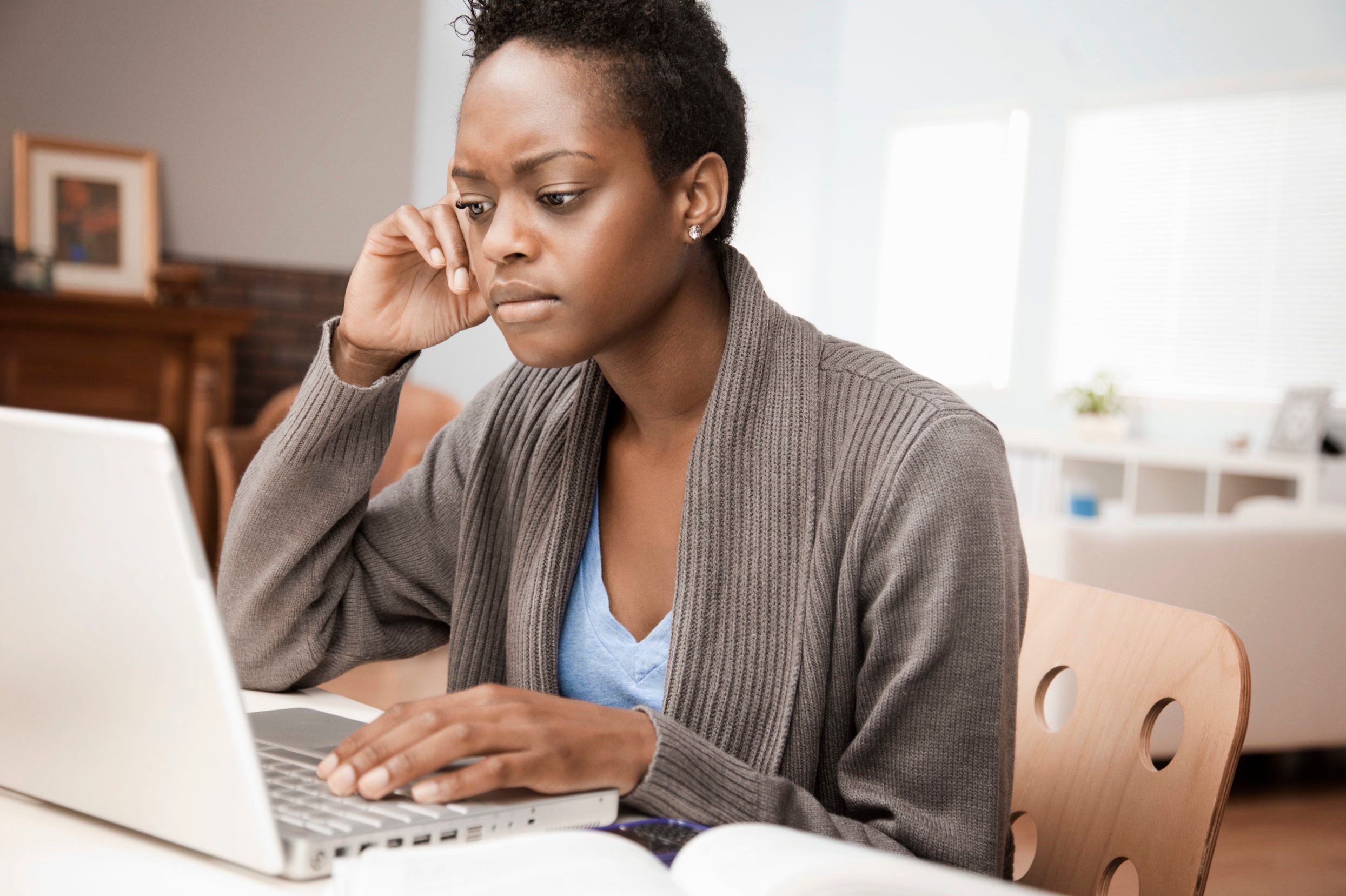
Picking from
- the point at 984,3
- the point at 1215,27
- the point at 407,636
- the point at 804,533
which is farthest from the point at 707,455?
the point at 984,3

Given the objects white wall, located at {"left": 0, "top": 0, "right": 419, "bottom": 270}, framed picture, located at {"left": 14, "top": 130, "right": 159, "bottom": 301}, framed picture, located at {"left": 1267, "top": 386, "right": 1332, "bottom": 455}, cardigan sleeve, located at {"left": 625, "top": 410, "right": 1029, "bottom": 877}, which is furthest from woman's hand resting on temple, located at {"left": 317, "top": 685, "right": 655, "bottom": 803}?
framed picture, located at {"left": 1267, "top": 386, "right": 1332, "bottom": 455}

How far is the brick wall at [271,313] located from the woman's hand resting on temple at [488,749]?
14.1ft

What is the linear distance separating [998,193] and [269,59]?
→ 13.5 feet

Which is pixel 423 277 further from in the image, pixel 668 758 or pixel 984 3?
pixel 984 3

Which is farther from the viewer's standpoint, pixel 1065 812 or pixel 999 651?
pixel 1065 812

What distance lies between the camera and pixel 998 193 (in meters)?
7.20

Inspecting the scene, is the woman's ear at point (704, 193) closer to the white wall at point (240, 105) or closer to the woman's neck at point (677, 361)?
the woman's neck at point (677, 361)

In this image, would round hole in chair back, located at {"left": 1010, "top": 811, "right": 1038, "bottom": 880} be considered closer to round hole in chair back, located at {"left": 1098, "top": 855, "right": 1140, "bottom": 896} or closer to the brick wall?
round hole in chair back, located at {"left": 1098, "top": 855, "right": 1140, "bottom": 896}

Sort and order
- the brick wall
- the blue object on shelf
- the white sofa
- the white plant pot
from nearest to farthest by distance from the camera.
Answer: the white sofa → the brick wall → the blue object on shelf → the white plant pot

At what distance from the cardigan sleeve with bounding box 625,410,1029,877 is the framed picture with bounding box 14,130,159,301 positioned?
4.18m

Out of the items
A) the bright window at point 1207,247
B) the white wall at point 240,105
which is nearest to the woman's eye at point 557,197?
the white wall at point 240,105

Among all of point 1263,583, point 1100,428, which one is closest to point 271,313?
point 1263,583

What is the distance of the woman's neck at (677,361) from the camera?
1193 mm

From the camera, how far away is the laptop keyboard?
2.26ft
